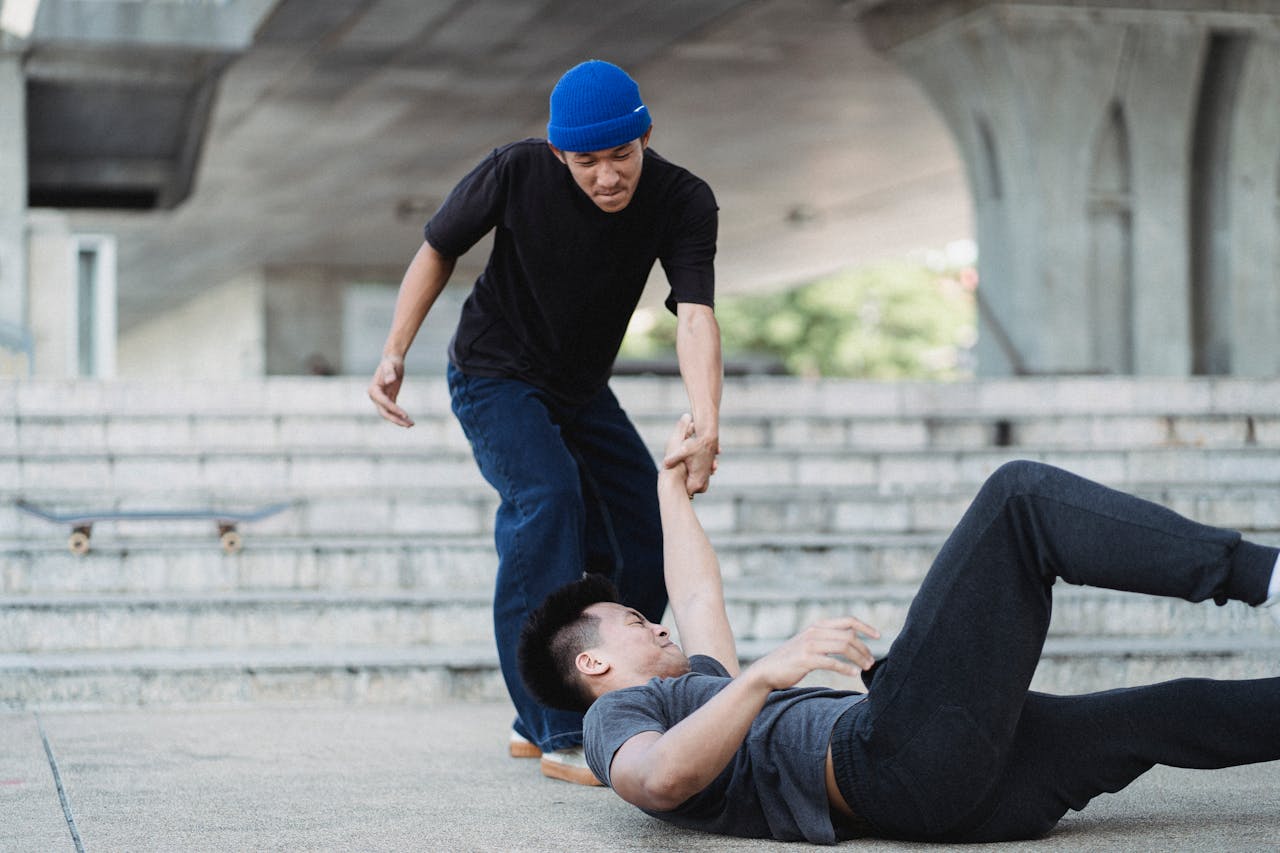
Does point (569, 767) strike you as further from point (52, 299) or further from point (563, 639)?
point (52, 299)

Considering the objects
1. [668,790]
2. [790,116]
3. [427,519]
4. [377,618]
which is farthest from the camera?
[790,116]

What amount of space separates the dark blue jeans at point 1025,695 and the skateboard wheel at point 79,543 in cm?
431

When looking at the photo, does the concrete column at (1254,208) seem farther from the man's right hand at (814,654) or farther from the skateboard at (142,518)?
the man's right hand at (814,654)

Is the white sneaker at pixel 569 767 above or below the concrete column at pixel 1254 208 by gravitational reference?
below

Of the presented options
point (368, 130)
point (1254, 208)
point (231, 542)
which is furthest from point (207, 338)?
point (231, 542)

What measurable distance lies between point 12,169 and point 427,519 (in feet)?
44.1

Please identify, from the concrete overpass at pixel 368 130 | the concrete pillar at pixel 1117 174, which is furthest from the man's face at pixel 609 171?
the concrete overpass at pixel 368 130

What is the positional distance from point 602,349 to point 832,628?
1747 millimetres

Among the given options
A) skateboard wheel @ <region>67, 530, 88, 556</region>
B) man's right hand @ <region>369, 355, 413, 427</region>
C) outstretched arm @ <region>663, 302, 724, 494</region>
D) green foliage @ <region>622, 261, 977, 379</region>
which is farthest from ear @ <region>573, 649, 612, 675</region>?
green foliage @ <region>622, 261, 977, 379</region>

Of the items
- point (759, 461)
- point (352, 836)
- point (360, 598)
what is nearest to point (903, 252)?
point (759, 461)

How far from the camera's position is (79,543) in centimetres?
660

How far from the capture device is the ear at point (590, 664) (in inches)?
139

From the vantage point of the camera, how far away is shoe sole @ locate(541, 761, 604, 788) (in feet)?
13.7

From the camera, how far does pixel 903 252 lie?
144 feet
